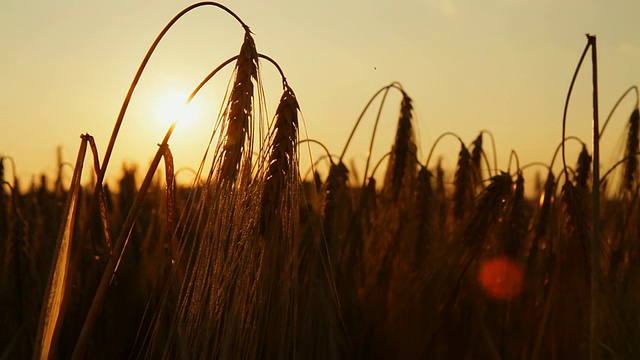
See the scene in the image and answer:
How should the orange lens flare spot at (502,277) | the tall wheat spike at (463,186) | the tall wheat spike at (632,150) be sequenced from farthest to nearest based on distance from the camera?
the tall wheat spike at (632,150) → the tall wheat spike at (463,186) → the orange lens flare spot at (502,277)

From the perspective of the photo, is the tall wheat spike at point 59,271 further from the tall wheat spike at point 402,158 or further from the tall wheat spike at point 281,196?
the tall wheat spike at point 402,158

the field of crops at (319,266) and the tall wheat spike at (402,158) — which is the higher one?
the tall wheat spike at (402,158)

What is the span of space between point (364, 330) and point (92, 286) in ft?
3.20

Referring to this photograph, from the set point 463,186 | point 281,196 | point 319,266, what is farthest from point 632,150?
point 281,196

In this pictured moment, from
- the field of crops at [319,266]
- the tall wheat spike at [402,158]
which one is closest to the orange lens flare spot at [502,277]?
the field of crops at [319,266]

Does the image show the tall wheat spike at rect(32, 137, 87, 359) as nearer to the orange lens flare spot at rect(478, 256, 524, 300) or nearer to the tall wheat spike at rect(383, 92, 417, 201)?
the orange lens flare spot at rect(478, 256, 524, 300)

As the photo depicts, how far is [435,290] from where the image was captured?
2029 mm

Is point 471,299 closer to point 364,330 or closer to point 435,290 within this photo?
point 435,290

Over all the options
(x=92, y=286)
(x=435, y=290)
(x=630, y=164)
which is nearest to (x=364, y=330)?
(x=435, y=290)

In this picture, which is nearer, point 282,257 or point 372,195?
point 282,257

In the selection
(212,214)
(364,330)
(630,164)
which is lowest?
(364,330)

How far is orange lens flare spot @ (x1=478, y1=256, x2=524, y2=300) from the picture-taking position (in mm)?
2236

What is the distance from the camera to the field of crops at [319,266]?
124 centimetres

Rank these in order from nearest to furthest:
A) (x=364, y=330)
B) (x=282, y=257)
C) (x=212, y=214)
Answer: (x=212, y=214)
(x=282, y=257)
(x=364, y=330)
